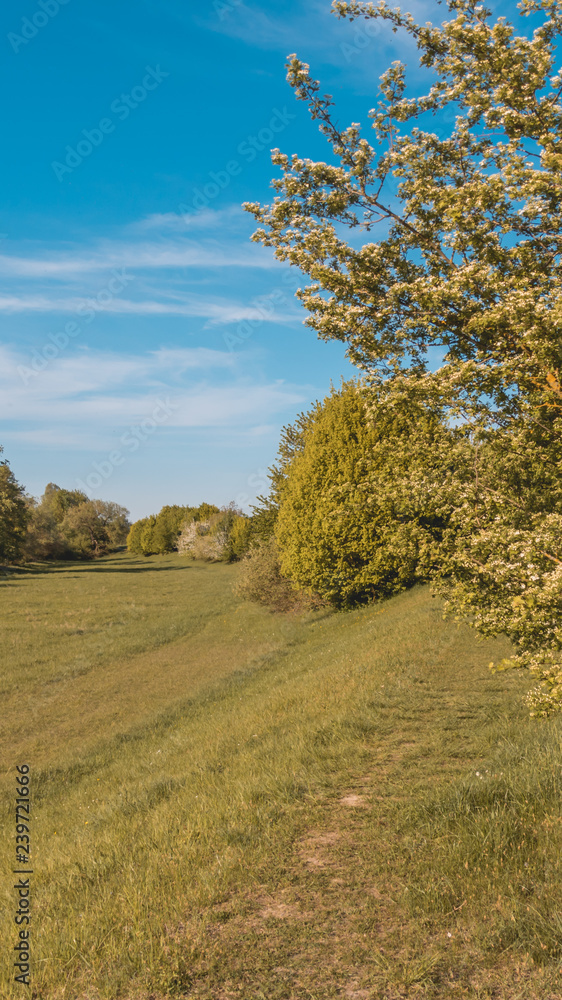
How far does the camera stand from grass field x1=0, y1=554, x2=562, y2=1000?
405 cm

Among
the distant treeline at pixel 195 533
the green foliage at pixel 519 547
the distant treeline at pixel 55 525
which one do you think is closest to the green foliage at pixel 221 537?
the distant treeline at pixel 195 533

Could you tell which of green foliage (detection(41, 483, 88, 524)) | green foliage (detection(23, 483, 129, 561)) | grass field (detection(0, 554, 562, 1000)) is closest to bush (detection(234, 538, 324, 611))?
grass field (detection(0, 554, 562, 1000))

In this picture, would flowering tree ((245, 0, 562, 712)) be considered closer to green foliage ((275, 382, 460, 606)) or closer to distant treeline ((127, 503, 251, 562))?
green foliage ((275, 382, 460, 606))

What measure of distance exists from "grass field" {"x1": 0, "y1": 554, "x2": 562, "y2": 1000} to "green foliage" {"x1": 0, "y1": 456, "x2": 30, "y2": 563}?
190ft

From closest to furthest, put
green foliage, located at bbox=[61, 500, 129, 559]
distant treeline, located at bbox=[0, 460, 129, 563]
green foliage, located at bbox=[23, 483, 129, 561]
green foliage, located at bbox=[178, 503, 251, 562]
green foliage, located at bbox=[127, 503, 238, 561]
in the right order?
distant treeline, located at bbox=[0, 460, 129, 563] → green foliage, located at bbox=[178, 503, 251, 562] → green foliage, located at bbox=[127, 503, 238, 561] → green foliage, located at bbox=[23, 483, 129, 561] → green foliage, located at bbox=[61, 500, 129, 559]

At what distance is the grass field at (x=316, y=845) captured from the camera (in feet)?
13.3

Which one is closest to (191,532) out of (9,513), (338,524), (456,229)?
(9,513)

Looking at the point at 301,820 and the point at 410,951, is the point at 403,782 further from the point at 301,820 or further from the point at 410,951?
the point at 410,951

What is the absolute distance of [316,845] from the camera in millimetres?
5676

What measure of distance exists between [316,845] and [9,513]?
7049cm

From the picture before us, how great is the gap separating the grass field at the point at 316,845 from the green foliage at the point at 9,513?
57877mm

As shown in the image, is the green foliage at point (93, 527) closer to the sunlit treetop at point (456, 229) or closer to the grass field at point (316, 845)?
the grass field at point (316, 845)

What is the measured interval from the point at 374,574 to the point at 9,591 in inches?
1378

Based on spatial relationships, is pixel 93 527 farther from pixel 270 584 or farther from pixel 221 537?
pixel 270 584
